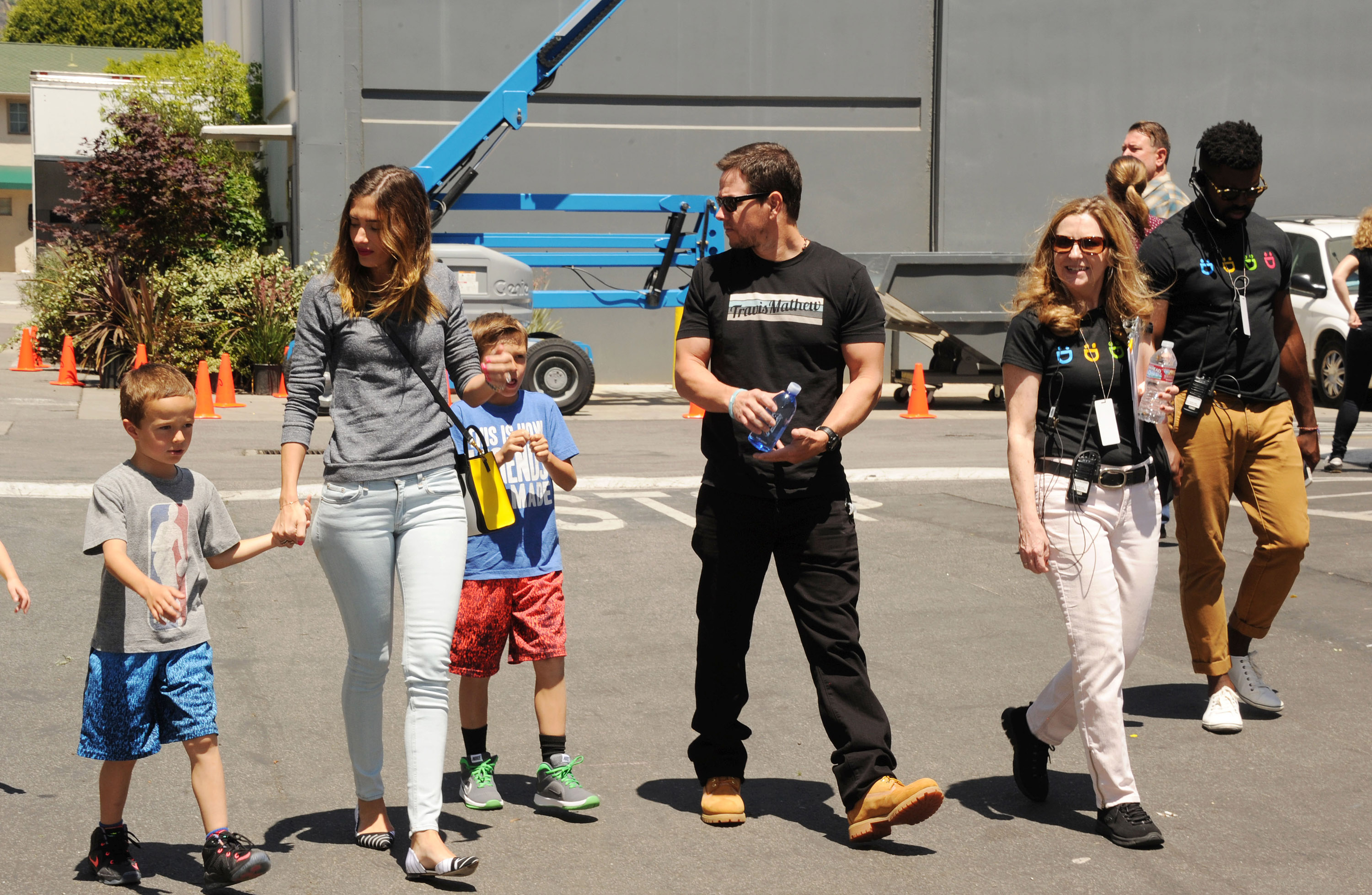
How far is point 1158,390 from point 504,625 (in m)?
2.18

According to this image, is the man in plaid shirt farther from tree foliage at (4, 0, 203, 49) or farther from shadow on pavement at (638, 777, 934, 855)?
tree foliage at (4, 0, 203, 49)

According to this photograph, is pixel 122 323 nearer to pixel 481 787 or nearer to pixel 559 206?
pixel 559 206

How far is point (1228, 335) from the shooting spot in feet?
17.1

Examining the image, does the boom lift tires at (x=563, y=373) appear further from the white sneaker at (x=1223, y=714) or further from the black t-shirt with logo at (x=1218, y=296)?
the white sneaker at (x=1223, y=714)

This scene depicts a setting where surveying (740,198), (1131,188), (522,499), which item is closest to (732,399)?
(740,198)

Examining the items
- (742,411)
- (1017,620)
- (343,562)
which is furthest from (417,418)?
(1017,620)

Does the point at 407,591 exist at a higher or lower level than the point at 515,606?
higher

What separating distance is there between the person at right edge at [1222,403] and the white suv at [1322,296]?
10.7 meters

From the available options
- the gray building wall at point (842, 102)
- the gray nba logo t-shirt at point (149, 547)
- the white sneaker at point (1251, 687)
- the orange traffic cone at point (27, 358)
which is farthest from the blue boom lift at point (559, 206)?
the gray nba logo t-shirt at point (149, 547)

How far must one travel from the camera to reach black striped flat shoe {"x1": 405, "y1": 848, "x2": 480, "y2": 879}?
3723mm

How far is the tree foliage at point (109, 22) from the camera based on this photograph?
3206 inches

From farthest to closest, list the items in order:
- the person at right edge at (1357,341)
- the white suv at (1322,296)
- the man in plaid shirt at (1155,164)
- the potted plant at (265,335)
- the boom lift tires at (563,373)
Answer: the potted plant at (265,335), the boom lift tires at (563,373), the white suv at (1322,296), the person at right edge at (1357,341), the man in plaid shirt at (1155,164)

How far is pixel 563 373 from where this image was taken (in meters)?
16.5

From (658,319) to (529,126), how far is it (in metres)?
3.46
